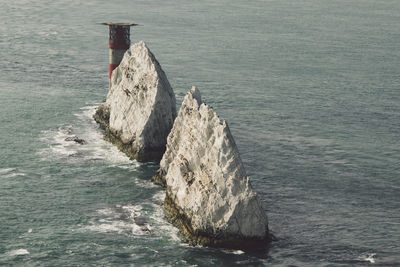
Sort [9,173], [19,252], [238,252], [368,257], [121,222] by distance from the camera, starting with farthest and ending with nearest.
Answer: [9,173]
[121,222]
[238,252]
[368,257]
[19,252]

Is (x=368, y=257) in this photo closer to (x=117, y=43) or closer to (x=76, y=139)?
(x=76, y=139)

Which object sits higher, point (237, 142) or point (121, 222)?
point (237, 142)

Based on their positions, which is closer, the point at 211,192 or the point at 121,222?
the point at 211,192

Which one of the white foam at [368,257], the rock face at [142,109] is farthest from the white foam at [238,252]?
the rock face at [142,109]

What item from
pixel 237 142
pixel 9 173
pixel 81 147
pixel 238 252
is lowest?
pixel 238 252

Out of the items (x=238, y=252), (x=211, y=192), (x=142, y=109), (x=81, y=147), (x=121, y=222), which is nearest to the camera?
(x=238, y=252)

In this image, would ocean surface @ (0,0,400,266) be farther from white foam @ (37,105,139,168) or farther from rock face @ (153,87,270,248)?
rock face @ (153,87,270,248)

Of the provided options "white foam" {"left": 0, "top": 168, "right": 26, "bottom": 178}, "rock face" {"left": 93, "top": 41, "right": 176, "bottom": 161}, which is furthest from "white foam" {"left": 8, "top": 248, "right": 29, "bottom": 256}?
"rock face" {"left": 93, "top": 41, "right": 176, "bottom": 161}

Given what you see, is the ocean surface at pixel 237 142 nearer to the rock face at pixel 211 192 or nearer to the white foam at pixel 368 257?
the white foam at pixel 368 257

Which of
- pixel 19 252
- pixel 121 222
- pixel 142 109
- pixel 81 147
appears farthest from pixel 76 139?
pixel 19 252
